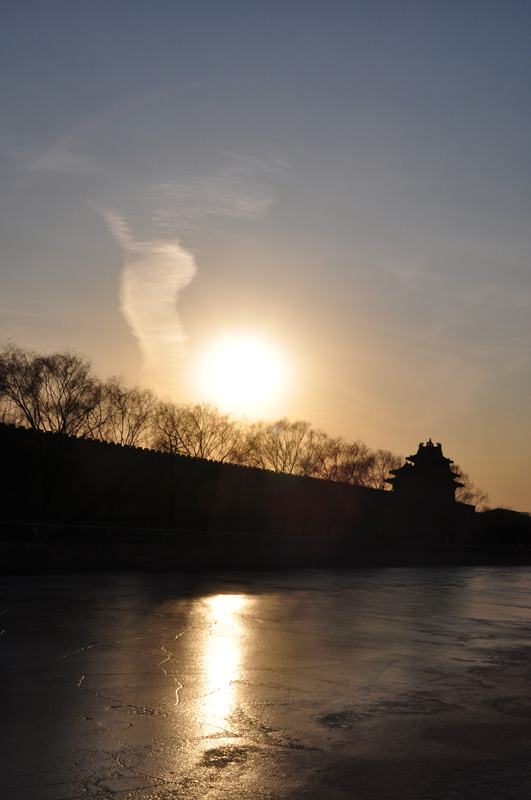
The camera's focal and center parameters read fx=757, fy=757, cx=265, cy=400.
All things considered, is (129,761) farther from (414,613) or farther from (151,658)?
(414,613)

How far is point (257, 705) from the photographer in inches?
213

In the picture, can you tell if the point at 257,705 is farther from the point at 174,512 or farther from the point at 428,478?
the point at 428,478

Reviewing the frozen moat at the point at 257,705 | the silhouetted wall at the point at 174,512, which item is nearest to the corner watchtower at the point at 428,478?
the silhouetted wall at the point at 174,512

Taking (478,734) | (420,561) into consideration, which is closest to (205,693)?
(478,734)

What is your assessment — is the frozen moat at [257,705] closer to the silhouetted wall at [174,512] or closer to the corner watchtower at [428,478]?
the silhouetted wall at [174,512]

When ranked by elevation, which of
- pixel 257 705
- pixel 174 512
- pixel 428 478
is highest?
pixel 428 478

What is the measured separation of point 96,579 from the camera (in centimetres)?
1627

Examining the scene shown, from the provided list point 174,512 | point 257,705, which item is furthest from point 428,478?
point 257,705

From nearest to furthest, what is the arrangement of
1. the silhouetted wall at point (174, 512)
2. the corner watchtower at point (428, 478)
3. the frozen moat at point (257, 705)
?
the frozen moat at point (257, 705) → the silhouetted wall at point (174, 512) → the corner watchtower at point (428, 478)

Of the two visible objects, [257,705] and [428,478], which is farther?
[428,478]

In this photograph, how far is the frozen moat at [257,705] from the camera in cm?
384

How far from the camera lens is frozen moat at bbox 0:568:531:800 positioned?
384 cm

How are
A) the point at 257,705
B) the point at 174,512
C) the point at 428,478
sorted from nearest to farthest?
the point at 257,705, the point at 174,512, the point at 428,478

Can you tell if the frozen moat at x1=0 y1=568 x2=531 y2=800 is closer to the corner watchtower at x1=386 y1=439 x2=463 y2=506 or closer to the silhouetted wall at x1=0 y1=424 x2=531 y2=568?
the silhouetted wall at x1=0 y1=424 x2=531 y2=568
